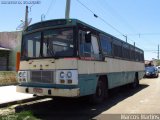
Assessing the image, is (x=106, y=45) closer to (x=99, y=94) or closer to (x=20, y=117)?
(x=99, y=94)

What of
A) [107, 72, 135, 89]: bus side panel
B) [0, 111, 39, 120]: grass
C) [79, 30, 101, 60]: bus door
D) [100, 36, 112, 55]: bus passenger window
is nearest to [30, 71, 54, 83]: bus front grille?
[79, 30, 101, 60]: bus door

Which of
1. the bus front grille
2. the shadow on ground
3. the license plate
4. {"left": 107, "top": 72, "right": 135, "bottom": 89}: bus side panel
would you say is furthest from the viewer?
{"left": 107, "top": 72, "right": 135, "bottom": 89}: bus side panel

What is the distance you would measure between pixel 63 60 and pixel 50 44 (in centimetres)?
92

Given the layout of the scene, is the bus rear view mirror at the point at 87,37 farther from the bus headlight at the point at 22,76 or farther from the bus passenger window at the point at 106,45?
the bus headlight at the point at 22,76

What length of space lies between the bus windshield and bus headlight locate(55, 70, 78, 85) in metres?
0.57

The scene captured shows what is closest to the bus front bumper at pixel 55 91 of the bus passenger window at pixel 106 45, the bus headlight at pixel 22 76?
the bus headlight at pixel 22 76

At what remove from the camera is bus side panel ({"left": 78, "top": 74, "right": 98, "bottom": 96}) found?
10648mm

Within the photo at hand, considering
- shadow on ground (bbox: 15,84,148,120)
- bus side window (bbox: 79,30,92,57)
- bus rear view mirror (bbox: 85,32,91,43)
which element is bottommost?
shadow on ground (bbox: 15,84,148,120)

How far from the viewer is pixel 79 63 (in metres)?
10.6

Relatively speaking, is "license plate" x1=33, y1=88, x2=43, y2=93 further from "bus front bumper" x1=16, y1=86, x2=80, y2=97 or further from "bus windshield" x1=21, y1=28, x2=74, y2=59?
"bus windshield" x1=21, y1=28, x2=74, y2=59

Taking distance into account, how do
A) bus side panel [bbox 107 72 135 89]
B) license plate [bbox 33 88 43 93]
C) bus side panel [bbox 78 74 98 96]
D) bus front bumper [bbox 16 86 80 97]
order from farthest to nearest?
1. bus side panel [bbox 107 72 135 89]
2. license plate [bbox 33 88 43 93]
3. bus side panel [bbox 78 74 98 96]
4. bus front bumper [bbox 16 86 80 97]

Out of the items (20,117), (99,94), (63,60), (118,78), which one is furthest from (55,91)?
(118,78)

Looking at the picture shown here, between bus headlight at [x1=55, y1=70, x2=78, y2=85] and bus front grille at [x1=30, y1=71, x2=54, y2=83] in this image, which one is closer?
bus headlight at [x1=55, y1=70, x2=78, y2=85]

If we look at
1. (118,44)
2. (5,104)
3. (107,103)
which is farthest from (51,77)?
(118,44)
